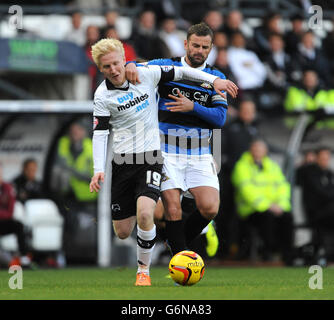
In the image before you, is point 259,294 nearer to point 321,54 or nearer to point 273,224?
point 273,224

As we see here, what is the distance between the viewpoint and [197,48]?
8703 mm

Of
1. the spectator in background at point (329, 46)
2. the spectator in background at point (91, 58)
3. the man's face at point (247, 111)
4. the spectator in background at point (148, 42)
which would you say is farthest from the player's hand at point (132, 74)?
the spectator in background at point (329, 46)

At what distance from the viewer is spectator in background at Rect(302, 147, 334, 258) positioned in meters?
12.8

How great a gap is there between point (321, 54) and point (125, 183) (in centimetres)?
864

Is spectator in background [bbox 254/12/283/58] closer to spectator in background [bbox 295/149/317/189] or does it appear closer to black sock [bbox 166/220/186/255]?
spectator in background [bbox 295/149/317/189]

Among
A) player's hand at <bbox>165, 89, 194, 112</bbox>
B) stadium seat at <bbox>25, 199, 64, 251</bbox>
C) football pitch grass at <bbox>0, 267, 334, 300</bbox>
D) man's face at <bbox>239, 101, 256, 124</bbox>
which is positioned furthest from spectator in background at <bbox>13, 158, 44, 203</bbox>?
player's hand at <bbox>165, 89, 194, 112</bbox>

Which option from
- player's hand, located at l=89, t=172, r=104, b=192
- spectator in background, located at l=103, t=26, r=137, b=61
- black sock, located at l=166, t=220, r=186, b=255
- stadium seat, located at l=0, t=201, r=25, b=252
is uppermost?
spectator in background, located at l=103, t=26, r=137, b=61

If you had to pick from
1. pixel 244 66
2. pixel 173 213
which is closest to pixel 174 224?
pixel 173 213

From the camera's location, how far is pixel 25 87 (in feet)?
49.9

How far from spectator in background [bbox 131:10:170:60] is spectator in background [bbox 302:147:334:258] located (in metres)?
2.94

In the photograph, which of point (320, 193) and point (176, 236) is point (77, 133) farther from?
point (176, 236)

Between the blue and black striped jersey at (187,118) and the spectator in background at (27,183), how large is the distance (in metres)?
4.59

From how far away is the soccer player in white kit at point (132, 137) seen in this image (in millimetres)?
7945

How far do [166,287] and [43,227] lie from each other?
545cm
